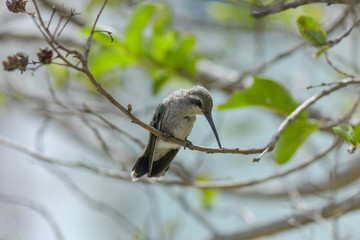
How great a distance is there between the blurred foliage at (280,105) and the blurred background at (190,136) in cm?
19

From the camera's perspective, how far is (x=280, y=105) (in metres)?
2.88

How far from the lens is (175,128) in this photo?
3.20 m

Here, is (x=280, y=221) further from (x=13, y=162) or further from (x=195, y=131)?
(x=13, y=162)

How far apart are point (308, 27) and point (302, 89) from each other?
292 cm

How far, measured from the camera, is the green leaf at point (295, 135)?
104 inches

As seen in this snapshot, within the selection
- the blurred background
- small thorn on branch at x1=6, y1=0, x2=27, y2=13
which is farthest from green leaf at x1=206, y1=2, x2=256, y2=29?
small thorn on branch at x1=6, y1=0, x2=27, y2=13

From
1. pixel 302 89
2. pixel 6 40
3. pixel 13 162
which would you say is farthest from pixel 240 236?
pixel 13 162

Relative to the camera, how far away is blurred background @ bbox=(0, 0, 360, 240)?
12.4ft

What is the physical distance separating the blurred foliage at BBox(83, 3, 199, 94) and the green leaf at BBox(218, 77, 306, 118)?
1164mm

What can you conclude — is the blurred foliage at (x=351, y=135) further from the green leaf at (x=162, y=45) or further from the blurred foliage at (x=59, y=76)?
the blurred foliage at (x=59, y=76)

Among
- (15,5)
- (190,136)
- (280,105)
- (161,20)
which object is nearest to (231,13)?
(161,20)

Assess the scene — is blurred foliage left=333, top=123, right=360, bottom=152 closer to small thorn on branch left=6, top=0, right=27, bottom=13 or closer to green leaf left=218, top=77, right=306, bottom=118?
green leaf left=218, top=77, right=306, bottom=118

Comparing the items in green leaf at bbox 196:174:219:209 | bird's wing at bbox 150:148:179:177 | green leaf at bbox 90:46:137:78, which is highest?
green leaf at bbox 90:46:137:78

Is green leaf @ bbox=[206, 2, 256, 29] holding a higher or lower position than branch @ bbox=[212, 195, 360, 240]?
higher
